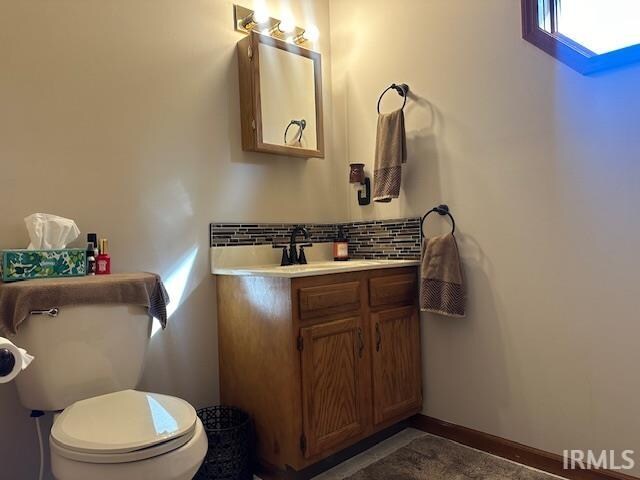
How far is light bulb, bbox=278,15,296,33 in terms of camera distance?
229 cm

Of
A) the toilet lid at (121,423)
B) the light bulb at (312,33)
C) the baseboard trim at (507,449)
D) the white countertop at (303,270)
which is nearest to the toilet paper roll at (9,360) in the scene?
the toilet lid at (121,423)

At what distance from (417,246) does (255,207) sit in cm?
83

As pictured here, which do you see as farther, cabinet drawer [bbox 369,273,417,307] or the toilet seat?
cabinet drawer [bbox 369,273,417,307]

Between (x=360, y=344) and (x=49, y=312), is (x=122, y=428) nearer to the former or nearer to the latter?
(x=49, y=312)

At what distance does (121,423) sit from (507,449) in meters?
1.54

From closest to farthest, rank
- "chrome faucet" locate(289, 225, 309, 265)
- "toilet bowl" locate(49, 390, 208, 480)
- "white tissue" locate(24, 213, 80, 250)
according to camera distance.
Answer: "toilet bowl" locate(49, 390, 208, 480) < "white tissue" locate(24, 213, 80, 250) < "chrome faucet" locate(289, 225, 309, 265)

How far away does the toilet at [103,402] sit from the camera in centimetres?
114

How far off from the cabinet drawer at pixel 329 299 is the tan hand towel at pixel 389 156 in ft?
1.72

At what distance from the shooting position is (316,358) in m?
1.76

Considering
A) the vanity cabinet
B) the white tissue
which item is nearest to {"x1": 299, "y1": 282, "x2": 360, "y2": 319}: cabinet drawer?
the vanity cabinet

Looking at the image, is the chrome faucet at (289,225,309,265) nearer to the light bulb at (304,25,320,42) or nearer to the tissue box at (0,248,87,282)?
the tissue box at (0,248,87,282)

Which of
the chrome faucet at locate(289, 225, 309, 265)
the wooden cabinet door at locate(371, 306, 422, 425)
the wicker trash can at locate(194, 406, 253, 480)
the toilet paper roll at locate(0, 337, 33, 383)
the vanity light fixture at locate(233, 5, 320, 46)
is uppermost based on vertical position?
the vanity light fixture at locate(233, 5, 320, 46)

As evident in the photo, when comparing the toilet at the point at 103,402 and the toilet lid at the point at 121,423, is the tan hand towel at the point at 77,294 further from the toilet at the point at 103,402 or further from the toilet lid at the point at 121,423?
the toilet lid at the point at 121,423

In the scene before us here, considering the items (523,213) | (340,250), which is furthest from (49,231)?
(523,213)
